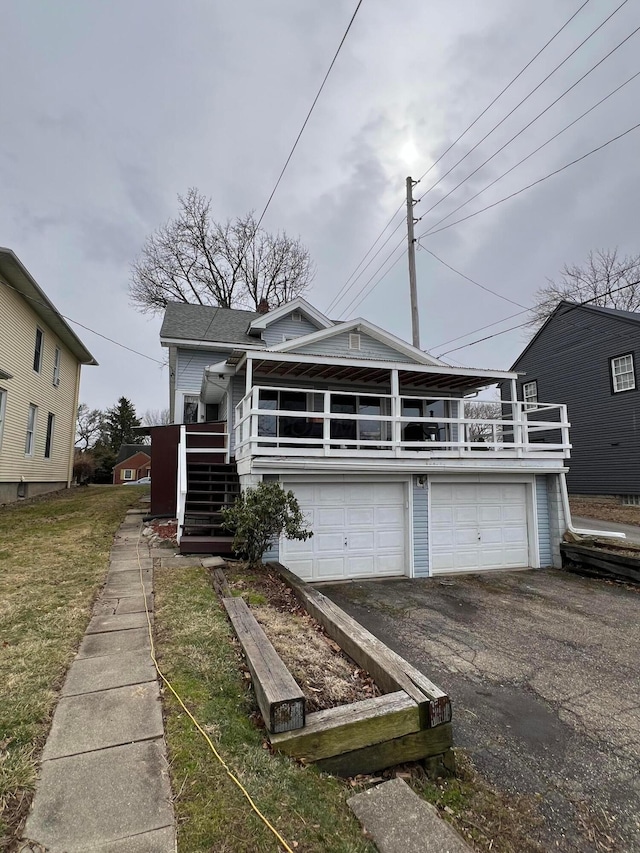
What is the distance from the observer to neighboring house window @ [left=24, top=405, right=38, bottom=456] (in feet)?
48.4

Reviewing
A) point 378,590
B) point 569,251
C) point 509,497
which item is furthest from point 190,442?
point 569,251

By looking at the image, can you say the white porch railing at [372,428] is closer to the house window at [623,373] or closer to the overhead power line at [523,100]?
the overhead power line at [523,100]

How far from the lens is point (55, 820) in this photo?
1781mm

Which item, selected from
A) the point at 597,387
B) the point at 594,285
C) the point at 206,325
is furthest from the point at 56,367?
the point at 594,285

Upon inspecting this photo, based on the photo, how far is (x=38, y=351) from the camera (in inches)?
607

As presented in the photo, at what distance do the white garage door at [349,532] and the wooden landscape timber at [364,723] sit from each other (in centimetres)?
458

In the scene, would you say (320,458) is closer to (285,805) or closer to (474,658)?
(474,658)

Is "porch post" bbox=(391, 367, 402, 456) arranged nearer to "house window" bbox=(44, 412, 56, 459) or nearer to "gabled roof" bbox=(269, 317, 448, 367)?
"gabled roof" bbox=(269, 317, 448, 367)

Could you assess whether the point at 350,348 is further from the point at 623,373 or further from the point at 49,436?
the point at 49,436

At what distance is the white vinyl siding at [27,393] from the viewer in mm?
13000

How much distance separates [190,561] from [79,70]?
983 cm

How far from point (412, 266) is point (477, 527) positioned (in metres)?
9.45

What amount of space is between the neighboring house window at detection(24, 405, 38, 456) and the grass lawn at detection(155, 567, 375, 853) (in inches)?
571

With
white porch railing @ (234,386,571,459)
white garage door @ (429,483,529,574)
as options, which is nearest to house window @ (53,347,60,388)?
white porch railing @ (234,386,571,459)
